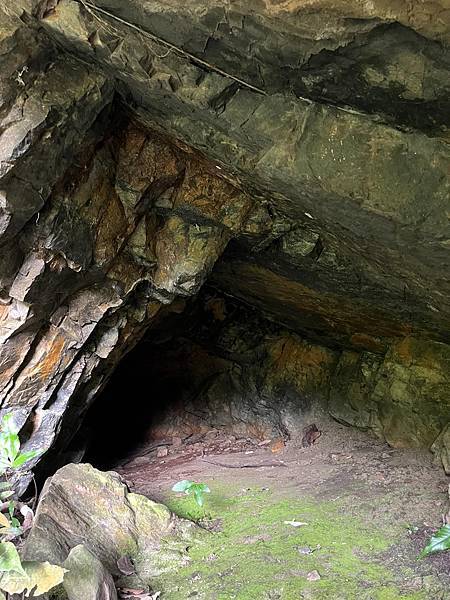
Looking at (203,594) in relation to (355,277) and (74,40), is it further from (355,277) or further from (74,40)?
(74,40)

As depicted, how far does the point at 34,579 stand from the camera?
3.11m

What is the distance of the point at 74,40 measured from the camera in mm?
3527

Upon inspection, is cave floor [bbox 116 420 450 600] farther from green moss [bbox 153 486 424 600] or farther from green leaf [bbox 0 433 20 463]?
green leaf [bbox 0 433 20 463]

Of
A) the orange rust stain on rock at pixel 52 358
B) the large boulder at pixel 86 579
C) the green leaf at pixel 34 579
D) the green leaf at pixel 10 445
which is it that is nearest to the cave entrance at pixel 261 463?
the large boulder at pixel 86 579

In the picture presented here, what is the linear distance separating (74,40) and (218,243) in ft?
9.41

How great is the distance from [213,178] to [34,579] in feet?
12.6

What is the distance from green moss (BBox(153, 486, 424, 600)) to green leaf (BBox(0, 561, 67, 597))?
1116 mm

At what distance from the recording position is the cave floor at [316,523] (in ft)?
12.7

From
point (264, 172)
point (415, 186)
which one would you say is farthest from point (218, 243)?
point (415, 186)

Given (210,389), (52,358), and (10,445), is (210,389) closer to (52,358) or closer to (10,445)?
(52,358)

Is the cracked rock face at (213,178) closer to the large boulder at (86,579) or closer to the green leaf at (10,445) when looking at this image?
the green leaf at (10,445)

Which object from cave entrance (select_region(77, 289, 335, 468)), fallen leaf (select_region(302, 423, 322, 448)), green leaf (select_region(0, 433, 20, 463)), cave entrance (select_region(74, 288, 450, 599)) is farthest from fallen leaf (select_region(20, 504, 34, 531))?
fallen leaf (select_region(302, 423, 322, 448))

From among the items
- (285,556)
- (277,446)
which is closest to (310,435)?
(277,446)

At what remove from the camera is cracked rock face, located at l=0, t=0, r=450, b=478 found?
2961 millimetres
